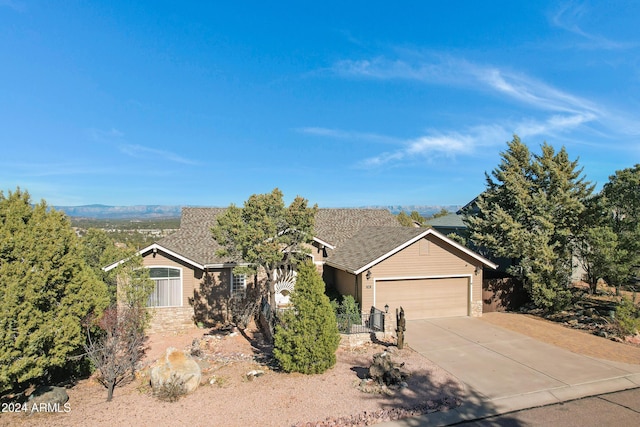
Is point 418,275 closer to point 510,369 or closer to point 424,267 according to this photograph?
point 424,267

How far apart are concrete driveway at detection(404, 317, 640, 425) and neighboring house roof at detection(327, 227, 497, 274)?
3557mm

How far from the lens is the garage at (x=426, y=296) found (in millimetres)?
17500

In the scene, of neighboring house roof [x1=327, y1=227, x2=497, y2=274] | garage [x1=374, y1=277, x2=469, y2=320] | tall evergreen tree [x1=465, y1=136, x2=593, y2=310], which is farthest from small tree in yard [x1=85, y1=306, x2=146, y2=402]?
tall evergreen tree [x1=465, y1=136, x2=593, y2=310]

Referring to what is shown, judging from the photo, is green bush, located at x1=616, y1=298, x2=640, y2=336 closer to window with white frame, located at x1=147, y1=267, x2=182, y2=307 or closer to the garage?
the garage

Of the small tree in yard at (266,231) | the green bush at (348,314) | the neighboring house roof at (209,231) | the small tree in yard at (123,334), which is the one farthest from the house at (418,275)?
the small tree in yard at (123,334)

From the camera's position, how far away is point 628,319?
46.9 feet

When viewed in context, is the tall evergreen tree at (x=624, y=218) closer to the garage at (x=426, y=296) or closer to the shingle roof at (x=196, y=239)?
the garage at (x=426, y=296)

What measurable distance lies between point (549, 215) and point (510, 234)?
87.8 inches

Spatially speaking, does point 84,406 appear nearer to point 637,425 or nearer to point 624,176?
point 637,425

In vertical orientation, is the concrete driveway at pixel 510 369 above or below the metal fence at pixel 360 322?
below

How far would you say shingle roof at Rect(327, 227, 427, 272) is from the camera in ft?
57.0

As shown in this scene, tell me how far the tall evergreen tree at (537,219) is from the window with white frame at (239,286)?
13121 millimetres

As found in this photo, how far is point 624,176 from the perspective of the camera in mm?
17312

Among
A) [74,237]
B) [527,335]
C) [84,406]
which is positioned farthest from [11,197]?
[527,335]
